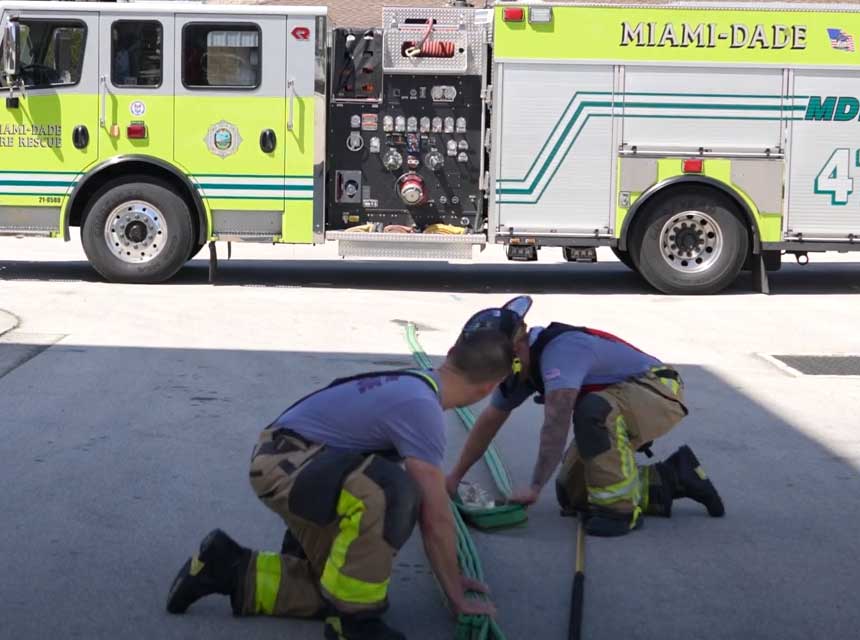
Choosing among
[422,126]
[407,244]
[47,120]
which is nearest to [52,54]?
[47,120]

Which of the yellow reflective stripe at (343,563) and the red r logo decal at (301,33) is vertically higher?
the red r logo decal at (301,33)

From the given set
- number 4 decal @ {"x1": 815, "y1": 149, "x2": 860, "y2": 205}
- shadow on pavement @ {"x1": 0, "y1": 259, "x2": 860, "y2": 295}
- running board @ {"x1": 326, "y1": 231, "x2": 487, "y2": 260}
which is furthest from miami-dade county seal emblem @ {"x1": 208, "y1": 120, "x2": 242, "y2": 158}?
number 4 decal @ {"x1": 815, "y1": 149, "x2": 860, "y2": 205}

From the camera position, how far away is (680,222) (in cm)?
1417

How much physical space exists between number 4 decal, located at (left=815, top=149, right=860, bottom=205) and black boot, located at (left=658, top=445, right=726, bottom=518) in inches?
333

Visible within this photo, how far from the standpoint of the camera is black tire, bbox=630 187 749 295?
46.2 feet

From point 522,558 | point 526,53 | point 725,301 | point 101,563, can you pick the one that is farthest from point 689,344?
point 101,563

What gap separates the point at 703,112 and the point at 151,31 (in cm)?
544

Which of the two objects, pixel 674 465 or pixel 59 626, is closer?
pixel 59 626

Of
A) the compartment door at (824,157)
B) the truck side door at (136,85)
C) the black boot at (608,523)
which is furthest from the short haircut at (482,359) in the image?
the compartment door at (824,157)

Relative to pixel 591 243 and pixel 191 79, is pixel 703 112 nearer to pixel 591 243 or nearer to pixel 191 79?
pixel 591 243

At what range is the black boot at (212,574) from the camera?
4832 mm

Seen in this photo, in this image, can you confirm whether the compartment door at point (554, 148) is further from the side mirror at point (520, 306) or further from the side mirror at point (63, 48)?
the side mirror at point (520, 306)

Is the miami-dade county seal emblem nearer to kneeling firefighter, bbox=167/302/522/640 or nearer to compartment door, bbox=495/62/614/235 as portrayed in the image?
compartment door, bbox=495/62/614/235

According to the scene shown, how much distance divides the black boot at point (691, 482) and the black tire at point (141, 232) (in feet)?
27.7
